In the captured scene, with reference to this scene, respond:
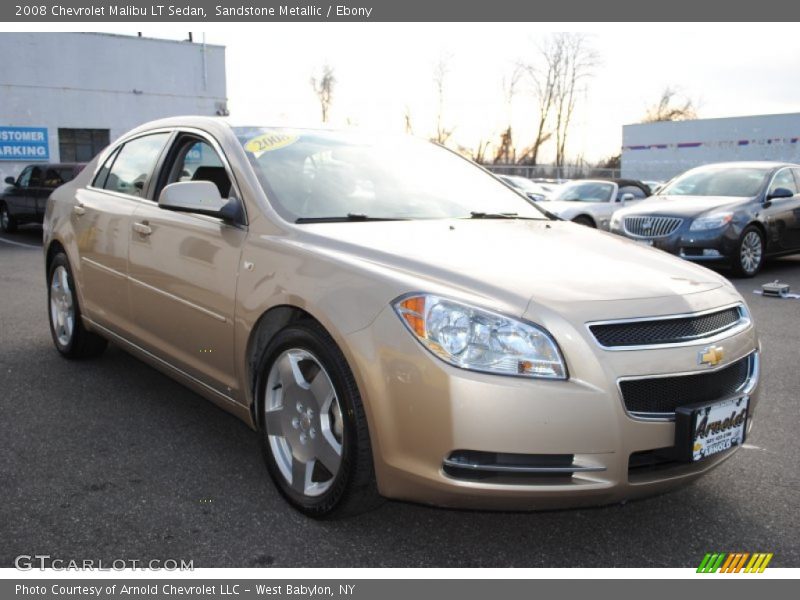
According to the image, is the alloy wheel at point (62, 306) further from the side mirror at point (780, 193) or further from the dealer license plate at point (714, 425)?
the side mirror at point (780, 193)

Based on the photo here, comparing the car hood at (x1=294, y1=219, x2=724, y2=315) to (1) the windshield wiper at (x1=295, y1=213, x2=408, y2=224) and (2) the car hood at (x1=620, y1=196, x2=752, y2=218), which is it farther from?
(2) the car hood at (x1=620, y1=196, x2=752, y2=218)

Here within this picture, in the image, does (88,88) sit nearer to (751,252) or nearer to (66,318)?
(751,252)

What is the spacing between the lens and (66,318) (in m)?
5.30

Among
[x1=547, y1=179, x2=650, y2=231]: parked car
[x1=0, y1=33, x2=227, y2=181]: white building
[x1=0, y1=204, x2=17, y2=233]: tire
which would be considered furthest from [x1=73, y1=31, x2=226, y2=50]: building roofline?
[x1=547, y1=179, x2=650, y2=231]: parked car

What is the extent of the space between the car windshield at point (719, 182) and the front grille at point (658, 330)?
355 inches

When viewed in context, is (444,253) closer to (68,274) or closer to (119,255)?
(119,255)

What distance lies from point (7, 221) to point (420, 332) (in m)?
16.1

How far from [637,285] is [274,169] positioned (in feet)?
5.72

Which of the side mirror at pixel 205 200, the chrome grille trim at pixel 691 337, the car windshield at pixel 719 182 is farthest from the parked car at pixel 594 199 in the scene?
the side mirror at pixel 205 200

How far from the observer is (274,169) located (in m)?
3.61

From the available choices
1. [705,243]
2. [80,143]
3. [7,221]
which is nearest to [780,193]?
[705,243]

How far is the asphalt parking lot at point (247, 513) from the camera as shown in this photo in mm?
2777

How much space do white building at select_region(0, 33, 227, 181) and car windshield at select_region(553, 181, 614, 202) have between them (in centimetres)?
1627

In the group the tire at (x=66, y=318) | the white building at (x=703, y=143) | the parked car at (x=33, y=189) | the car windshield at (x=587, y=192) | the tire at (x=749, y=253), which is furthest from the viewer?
the white building at (x=703, y=143)
